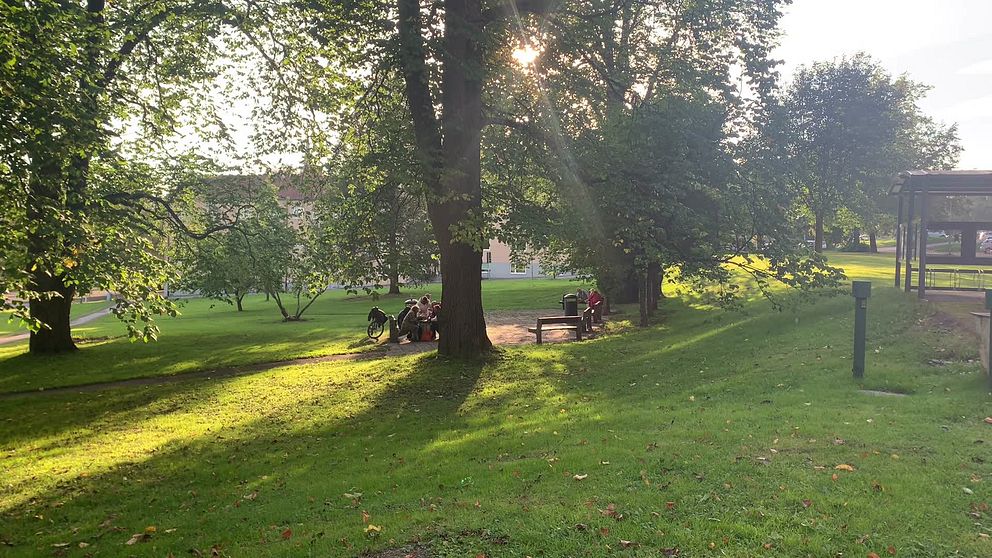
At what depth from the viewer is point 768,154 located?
15297 millimetres

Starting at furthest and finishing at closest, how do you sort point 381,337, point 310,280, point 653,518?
point 381,337
point 310,280
point 653,518

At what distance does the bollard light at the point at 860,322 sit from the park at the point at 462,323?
0.03m

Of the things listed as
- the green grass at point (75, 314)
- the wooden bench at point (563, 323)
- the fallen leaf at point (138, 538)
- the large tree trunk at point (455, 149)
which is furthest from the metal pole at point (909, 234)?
the green grass at point (75, 314)

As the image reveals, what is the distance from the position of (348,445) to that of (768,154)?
39.6ft

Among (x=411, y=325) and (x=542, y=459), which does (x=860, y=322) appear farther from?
(x=411, y=325)

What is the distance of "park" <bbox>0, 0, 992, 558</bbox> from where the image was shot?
5.13 m

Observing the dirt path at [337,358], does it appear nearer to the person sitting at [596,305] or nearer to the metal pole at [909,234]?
the person sitting at [596,305]

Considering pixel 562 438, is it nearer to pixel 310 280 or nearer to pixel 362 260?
pixel 362 260

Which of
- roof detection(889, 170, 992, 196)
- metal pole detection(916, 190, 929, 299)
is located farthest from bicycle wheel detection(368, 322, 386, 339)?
roof detection(889, 170, 992, 196)

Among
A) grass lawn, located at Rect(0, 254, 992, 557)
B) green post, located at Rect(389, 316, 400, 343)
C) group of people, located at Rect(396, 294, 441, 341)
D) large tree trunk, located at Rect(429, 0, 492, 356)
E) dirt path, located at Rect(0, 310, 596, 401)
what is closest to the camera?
grass lawn, located at Rect(0, 254, 992, 557)

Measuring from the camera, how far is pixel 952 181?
13422mm

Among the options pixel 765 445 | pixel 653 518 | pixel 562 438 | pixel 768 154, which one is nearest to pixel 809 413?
pixel 765 445

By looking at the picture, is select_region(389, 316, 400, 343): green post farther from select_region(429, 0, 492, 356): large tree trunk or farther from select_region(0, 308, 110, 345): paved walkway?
select_region(0, 308, 110, 345): paved walkway

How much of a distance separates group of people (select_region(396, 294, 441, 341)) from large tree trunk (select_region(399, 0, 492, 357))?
228 inches
